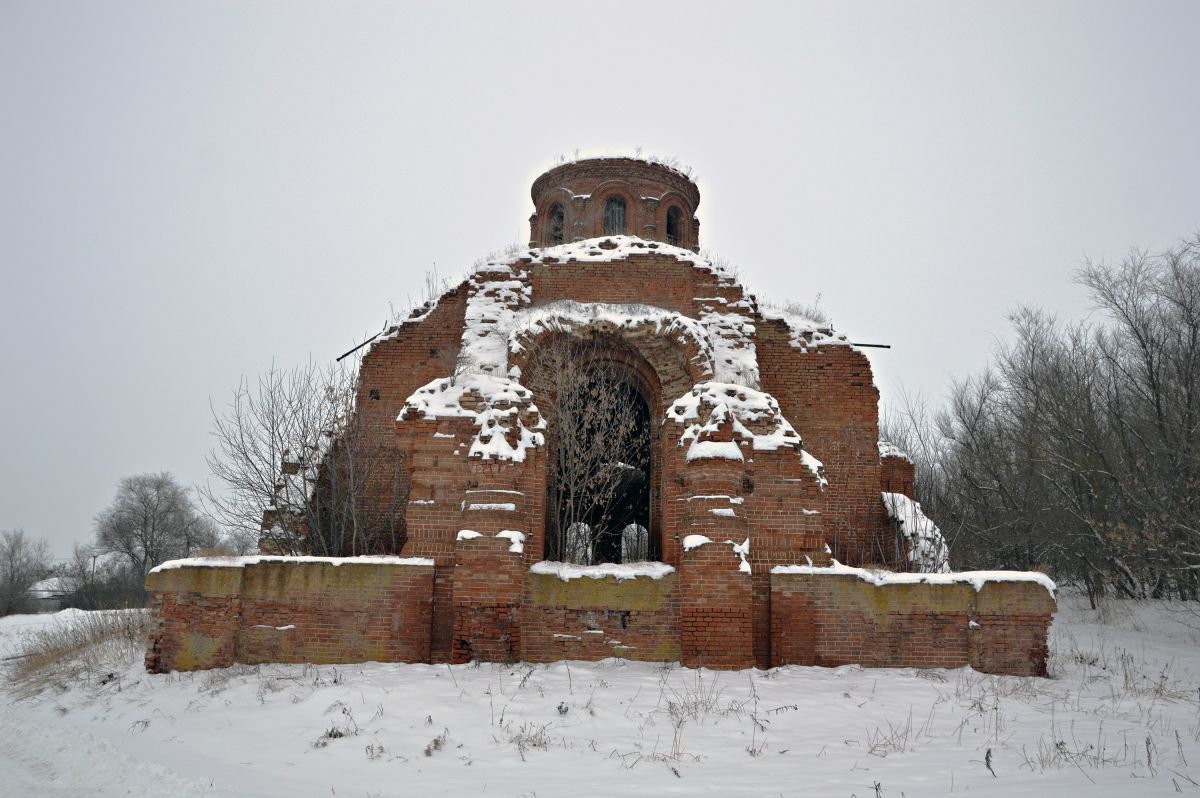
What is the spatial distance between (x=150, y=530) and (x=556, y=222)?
129 ft

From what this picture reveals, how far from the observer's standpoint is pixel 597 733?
6.02 m

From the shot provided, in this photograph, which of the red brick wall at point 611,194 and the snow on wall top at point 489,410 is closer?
the snow on wall top at point 489,410

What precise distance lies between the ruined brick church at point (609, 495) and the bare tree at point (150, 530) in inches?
1465

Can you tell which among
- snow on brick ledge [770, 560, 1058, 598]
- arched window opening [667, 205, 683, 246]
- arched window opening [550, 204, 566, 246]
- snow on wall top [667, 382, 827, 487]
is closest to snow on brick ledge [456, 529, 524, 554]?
snow on wall top [667, 382, 827, 487]

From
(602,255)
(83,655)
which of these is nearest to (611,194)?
(602,255)

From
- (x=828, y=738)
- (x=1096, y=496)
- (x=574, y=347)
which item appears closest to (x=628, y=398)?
(x=574, y=347)

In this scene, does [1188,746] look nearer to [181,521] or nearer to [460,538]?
[460,538]

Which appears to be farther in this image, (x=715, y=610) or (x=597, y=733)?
(x=715, y=610)

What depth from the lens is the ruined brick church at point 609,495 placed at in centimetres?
841

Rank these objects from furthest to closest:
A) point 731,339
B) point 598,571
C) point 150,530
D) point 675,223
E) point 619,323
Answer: point 150,530, point 675,223, point 731,339, point 619,323, point 598,571

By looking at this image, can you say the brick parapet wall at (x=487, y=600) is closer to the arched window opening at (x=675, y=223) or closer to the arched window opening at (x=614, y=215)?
the arched window opening at (x=614, y=215)

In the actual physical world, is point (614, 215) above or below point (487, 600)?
above

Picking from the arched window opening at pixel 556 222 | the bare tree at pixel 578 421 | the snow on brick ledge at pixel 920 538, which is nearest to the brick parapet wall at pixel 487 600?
the bare tree at pixel 578 421

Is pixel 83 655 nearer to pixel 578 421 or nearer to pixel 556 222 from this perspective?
pixel 578 421
